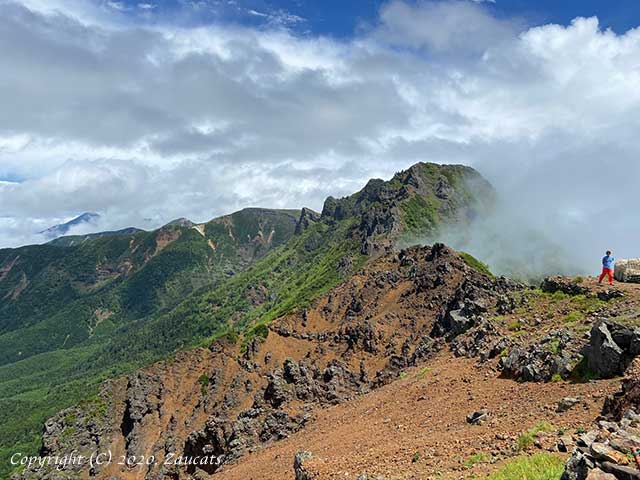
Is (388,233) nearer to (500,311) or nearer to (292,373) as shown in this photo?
(292,373)

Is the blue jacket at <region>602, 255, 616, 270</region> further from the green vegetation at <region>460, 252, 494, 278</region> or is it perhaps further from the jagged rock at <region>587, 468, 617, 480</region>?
the green vegetation at <region>460, 252, 494, 278</region>

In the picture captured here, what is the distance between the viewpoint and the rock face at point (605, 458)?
9305 mm

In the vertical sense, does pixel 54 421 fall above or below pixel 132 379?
below

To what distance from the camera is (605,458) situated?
9.86 m

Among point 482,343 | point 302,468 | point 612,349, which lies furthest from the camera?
point 482,343

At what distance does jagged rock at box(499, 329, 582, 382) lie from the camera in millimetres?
20578

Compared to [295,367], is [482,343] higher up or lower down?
higher up

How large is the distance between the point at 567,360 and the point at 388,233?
165272mm

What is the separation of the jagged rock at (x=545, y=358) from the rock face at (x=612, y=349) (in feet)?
3.34

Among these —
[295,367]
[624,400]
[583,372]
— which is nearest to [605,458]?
[624,400]

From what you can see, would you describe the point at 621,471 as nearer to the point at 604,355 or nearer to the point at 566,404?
the point at 566,404

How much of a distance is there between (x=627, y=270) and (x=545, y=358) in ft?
45.9

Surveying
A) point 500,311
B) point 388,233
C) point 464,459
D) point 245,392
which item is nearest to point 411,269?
point 245,392

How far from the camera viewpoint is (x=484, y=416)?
19.0 m
